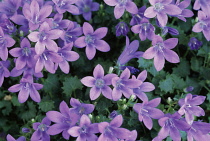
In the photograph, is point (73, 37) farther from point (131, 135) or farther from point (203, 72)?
point (203, 72)

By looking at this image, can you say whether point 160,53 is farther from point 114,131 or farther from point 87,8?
point 87,8

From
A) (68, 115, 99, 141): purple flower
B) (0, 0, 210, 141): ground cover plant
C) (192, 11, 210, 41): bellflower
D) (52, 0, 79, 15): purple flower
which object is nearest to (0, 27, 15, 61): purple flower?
(0, 0, 210, 141): ground cover plant

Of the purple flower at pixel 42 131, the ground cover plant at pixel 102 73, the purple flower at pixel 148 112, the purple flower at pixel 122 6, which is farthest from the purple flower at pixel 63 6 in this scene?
the purple flower at pixel 148 112

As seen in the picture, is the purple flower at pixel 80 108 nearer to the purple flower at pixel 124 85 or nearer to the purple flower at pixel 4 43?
the purple flower at pixel 124 85

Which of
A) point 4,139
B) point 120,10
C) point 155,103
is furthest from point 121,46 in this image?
point 4,139

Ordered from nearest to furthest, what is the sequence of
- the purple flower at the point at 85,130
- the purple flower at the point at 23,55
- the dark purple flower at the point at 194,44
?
the purple flower at the point at 85,130, the purple flower at the point at 23,55, the dark purple flower at the point at 194,44

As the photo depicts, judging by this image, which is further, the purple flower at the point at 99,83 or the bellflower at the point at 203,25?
the bellflower at the point at 203,25
